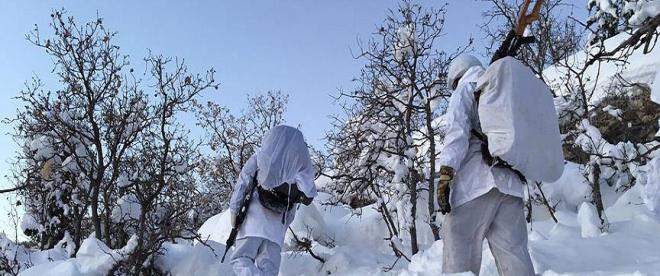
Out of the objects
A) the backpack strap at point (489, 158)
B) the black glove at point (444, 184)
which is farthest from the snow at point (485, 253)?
the black glove at point (444, 184)

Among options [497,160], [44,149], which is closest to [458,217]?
[497,160]

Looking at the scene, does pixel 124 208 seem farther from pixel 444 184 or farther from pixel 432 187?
pixel 444 184

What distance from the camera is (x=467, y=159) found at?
276 centimetres

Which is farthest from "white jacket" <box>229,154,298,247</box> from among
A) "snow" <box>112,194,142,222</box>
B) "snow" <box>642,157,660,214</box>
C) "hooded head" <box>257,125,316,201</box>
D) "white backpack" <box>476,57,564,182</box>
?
"snow" <box>112,194,142,222</box>

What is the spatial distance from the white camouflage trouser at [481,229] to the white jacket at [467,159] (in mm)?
51

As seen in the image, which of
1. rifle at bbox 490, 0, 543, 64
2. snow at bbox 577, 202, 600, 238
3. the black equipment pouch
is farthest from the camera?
snow at bbox 577, 202, 600, 238

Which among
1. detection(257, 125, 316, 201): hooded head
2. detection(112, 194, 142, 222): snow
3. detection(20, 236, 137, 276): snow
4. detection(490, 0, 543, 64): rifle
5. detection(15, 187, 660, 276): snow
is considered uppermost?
detection(112, 194, 142, 222): snow

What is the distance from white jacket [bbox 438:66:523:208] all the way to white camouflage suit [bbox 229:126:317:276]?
1.70 m

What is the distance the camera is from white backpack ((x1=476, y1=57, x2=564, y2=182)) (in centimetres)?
254

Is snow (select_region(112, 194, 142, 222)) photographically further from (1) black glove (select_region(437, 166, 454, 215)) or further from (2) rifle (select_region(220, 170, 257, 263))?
(1) black glove (select_region(437, 166, 454, 215))

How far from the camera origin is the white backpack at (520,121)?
2537 mm

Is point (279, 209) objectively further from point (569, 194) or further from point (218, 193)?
point (218, 193)

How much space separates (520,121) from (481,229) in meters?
0.59

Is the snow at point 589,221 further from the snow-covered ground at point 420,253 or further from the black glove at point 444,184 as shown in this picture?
the black glove at point 444,184
